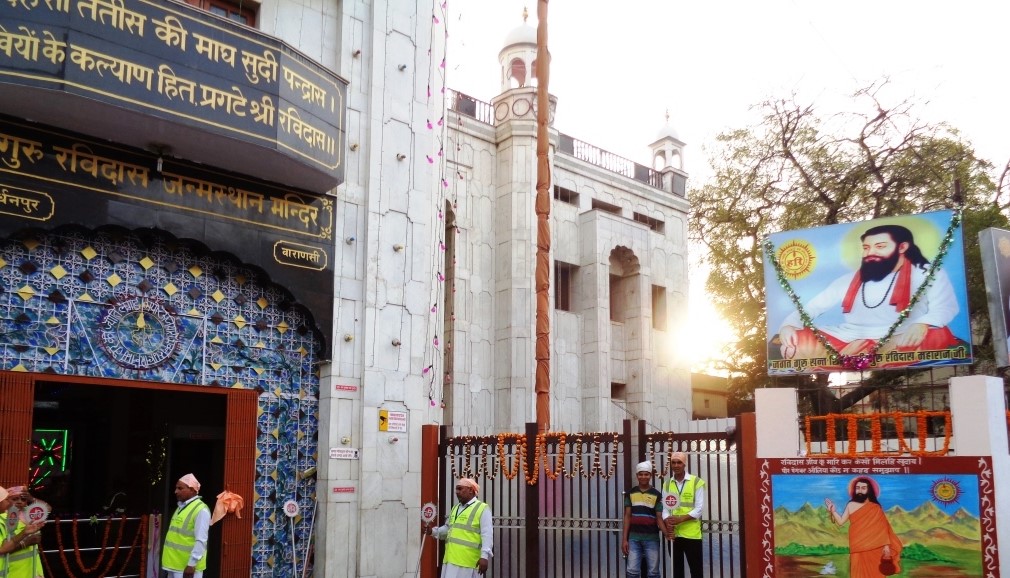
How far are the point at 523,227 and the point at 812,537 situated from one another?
45.1 feet

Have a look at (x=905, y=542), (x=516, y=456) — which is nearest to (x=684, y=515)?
(x=905, y=542)

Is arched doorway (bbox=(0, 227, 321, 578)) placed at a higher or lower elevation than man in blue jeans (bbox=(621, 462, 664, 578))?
higher

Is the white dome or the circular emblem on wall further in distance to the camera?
the white dome

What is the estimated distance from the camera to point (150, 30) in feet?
31.8

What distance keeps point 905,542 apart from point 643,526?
267cm

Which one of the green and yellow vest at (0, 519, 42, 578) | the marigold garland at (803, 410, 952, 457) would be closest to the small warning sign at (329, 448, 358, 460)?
the green and yellow vest at (0, 519, 42, 578)

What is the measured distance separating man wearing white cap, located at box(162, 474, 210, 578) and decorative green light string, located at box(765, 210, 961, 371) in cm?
754

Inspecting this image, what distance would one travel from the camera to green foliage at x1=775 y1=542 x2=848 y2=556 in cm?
911

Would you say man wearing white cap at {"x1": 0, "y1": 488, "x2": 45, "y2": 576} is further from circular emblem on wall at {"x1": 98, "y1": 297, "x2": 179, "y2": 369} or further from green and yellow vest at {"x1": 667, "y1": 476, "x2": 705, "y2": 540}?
green and yellow vest at {"x1": 667, "y1": 476, "x2": 705, "y2": 540}

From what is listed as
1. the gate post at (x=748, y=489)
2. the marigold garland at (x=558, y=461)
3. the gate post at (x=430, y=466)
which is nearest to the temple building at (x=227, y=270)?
the gate post at (x=430, y=466)

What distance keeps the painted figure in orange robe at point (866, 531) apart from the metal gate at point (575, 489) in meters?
1.19

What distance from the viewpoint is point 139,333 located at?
406 inches

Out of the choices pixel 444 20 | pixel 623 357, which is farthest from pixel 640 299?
pixel 444 20

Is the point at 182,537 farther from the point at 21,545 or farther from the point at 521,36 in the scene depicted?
the point at 521,36
